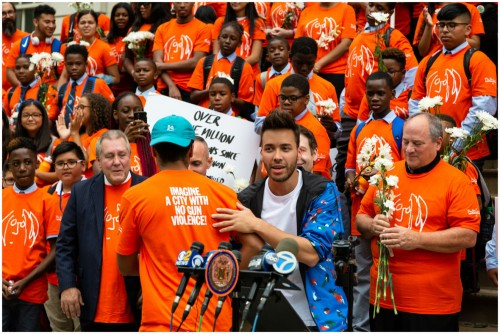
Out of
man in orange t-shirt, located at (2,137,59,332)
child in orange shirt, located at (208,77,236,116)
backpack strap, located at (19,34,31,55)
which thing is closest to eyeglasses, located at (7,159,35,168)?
man in orange t-shirt, located at (2,137,59,332)

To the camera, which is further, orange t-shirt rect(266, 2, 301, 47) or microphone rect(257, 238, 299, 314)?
orange t-shirt rect(266, 2, 301, 47)

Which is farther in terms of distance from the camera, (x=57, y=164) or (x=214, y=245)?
(x=57, y=164)

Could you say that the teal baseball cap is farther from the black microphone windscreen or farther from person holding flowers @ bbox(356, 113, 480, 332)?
person holding flowers @ bbox(356, 113, 480, 332)

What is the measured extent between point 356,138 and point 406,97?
139 centimetres

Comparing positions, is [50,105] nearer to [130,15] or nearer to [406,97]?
[130,15]

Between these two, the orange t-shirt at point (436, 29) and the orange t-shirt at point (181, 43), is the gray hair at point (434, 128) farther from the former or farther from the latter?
the orange t-shirt at point (181, 43)

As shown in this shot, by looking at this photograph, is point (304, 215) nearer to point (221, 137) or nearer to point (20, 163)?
point (221, 137)

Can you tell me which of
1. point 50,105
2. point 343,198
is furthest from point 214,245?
point 50,105

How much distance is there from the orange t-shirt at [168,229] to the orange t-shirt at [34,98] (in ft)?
23.6

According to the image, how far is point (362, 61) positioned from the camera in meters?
10.0

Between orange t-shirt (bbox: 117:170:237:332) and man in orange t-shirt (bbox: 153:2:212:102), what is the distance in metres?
6.85

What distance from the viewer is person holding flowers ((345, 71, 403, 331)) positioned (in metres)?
7.86

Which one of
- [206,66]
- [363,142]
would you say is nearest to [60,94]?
[206,66]

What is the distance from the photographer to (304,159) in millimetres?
6707
